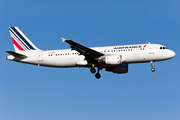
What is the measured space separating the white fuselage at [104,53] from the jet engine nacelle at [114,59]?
507 millimetres

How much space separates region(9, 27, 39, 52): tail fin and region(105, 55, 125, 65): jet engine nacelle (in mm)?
13076

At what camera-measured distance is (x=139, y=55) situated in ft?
152

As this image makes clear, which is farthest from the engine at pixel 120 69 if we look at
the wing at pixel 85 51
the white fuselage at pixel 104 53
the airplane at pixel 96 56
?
the wing at pixel 85 51

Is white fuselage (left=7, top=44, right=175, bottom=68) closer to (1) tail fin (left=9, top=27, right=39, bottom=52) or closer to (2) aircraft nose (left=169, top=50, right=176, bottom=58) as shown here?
(2) aircraft nose (left=169, top=50, right=176, bottom=58)

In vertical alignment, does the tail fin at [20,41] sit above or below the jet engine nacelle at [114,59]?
above

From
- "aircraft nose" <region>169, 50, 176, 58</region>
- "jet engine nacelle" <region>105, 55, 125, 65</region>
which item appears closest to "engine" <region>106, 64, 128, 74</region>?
"jet engine nacelle" <region>105, 55, 125, 65</region>

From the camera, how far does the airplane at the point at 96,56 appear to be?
1822 inches

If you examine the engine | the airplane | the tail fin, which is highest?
the tail fin

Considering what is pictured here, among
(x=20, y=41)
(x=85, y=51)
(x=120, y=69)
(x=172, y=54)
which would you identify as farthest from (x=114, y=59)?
(x=20, y=41)

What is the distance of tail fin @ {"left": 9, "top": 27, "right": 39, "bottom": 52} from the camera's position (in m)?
52.4

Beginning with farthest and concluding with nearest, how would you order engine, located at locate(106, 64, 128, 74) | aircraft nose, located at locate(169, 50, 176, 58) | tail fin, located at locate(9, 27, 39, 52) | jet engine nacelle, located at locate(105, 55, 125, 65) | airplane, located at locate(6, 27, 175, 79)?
tail fin, located at locate(9, 27, 39, 52), engine, located at locate(106, 64, 128, 74), aircraft nose, located at locate(169, 50, 176, 58), airplane, located at locate(6, 27, 175, 79), jet engine nacelle, located at locate(105, 55, 125, 65)

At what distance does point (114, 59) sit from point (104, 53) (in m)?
2.35

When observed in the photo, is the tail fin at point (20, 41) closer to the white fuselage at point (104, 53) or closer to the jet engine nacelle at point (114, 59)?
the white fuselage at point (104, 53)

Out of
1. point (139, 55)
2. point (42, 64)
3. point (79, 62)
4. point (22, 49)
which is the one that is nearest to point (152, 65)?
point (139, 55)
